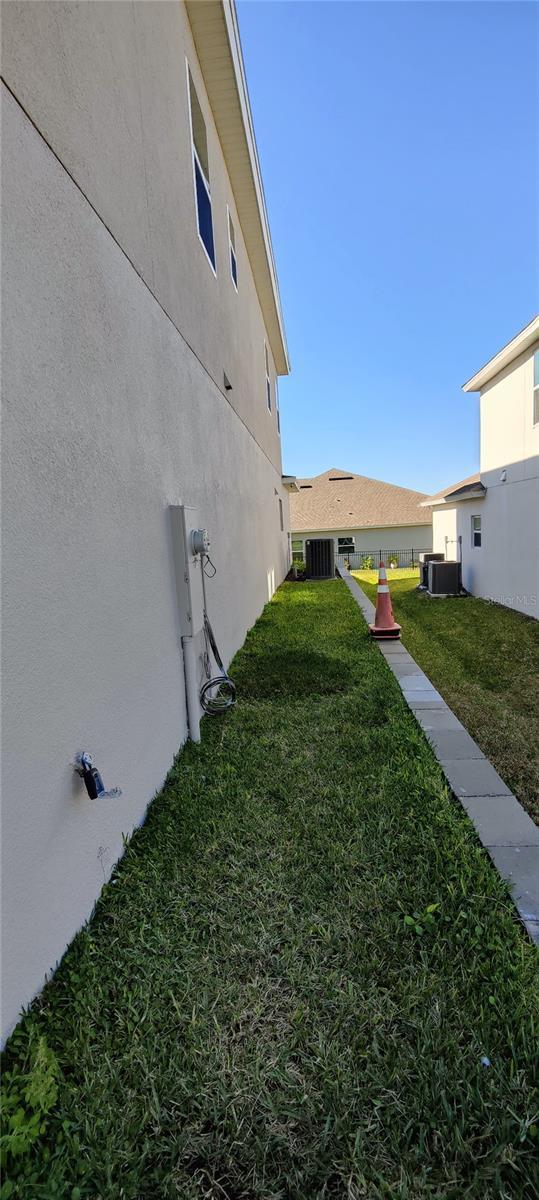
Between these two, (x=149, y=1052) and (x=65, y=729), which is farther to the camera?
(x=65, y=729)

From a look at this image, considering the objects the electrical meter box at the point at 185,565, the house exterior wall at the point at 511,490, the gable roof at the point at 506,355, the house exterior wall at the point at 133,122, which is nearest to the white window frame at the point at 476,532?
the house exterior wall at the point at 511,490

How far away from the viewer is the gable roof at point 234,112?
4.58 metres

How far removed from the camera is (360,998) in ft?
5.45

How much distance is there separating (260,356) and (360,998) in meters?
11.0

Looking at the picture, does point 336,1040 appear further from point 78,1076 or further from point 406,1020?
point 78,1076

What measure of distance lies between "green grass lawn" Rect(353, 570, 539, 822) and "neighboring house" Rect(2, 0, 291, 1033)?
2.33 metres

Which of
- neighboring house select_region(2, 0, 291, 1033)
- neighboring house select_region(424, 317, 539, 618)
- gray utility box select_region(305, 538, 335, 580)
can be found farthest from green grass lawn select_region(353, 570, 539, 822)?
gray utility box select_region(305, 538, 335, 580)

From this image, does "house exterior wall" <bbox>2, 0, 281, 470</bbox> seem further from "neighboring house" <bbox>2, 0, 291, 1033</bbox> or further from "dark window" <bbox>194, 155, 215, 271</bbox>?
"dark window" <bbox>194, 155, 215, 271</bbox>

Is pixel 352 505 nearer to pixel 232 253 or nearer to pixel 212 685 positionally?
pixel 232 253

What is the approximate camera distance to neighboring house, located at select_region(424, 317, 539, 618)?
29.4ft

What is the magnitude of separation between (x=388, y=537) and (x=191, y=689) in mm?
28524

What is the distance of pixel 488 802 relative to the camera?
2.88 meters

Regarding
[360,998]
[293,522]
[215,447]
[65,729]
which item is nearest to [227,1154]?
[360,998]

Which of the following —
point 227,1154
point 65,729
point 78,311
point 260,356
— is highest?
point 260,356
